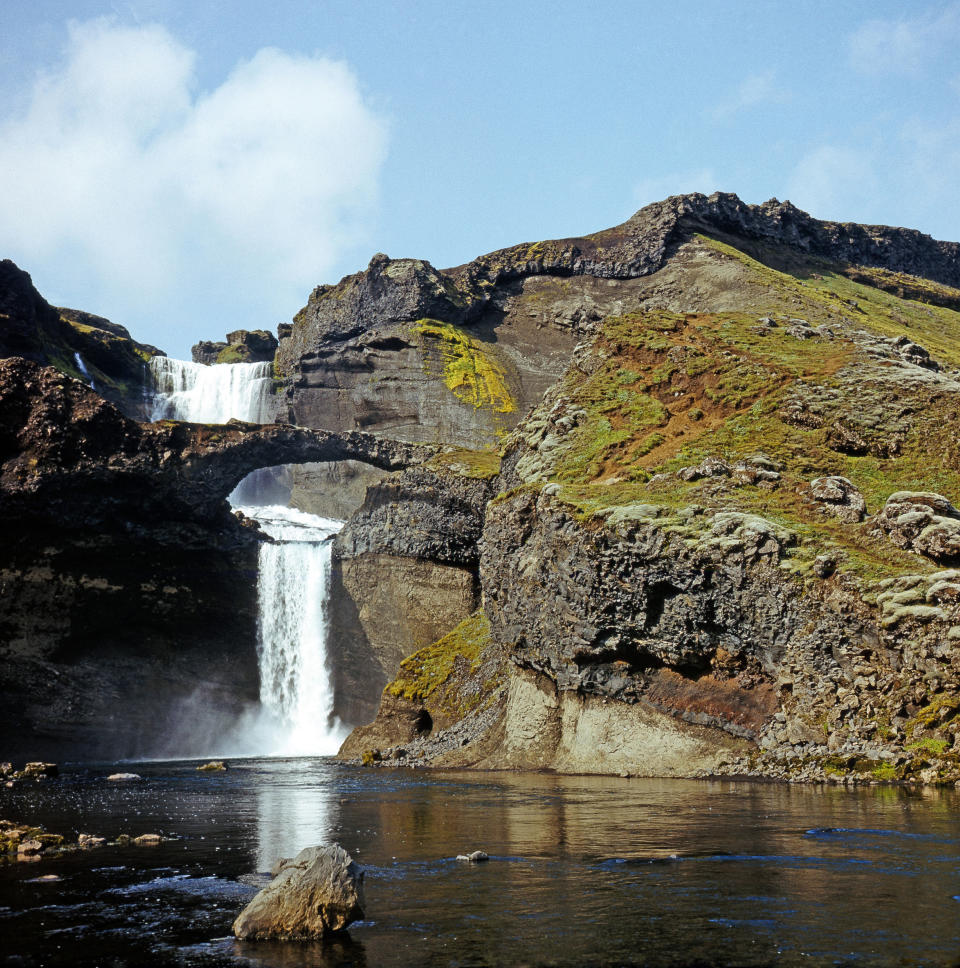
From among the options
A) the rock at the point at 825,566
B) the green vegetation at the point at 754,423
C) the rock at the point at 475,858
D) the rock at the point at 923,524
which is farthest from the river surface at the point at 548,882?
the green vegetation at the point at 754,423

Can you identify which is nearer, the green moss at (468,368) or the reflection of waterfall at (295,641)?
the reflection of waterfall at (295,641)

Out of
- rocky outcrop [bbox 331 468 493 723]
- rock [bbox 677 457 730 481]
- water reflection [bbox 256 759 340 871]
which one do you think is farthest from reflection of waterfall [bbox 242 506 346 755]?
rock [bbox 677 457 730 481]

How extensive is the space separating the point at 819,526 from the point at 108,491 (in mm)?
57605

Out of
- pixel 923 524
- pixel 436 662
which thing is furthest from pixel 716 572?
pixel 436 662

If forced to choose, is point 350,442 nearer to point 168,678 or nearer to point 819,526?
point 168,678

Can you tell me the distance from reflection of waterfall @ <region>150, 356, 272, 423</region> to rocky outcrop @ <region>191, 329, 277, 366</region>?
43.5 metres

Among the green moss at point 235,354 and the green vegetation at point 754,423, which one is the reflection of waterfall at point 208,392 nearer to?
the green moss at point 235,354

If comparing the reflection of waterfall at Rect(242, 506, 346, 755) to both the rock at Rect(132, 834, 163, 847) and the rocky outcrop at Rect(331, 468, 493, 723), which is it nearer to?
the rocky outcrop at Rect(331, 468, 493, 723)

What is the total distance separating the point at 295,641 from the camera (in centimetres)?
8919

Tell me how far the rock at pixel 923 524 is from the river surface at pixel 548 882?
13037 millimetres

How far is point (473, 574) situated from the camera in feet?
274

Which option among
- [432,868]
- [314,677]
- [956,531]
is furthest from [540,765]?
[314,677]

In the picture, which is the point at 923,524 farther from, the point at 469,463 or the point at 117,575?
the point at 117,575

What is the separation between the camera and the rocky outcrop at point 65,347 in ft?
330
